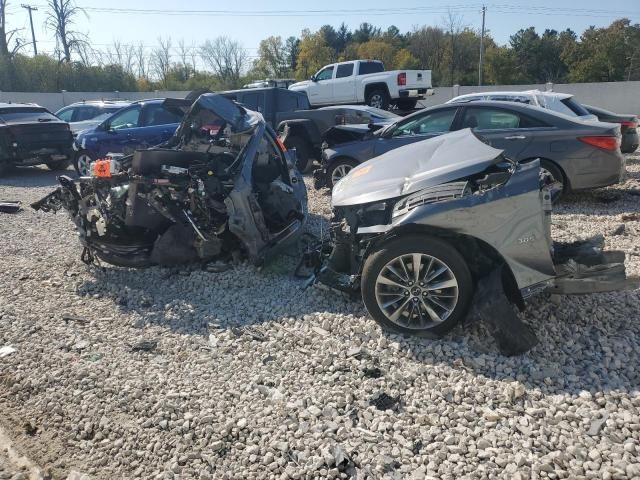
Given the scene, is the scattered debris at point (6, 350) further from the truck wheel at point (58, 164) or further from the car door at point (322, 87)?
the car door at point (322, 87)

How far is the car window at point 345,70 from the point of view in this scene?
67.9 feet

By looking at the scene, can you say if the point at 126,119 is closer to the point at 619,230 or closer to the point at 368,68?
the point at 619,230

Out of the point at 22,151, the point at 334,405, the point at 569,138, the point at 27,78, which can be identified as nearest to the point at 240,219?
the point at 334,405

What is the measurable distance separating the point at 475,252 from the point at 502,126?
4.81 m

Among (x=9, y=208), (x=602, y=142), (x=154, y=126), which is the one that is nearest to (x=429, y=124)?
(x=602, y=142)

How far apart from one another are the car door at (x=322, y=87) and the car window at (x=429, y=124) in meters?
12.9

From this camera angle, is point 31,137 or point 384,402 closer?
point 384,402

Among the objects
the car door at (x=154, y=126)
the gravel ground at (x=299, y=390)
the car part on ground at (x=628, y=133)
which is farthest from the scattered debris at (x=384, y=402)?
the car door at (x=154, y=126)

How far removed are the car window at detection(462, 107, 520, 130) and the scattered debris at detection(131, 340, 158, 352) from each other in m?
5.99

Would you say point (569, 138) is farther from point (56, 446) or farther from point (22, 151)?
point (22, 151)

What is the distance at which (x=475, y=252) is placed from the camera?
154 inches

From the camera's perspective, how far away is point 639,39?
43312mm

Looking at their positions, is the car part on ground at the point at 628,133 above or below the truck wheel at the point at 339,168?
above

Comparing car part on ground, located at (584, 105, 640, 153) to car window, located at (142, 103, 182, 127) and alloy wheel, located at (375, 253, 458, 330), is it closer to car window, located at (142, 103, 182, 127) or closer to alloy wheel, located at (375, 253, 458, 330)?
alloy wheel, located at (375, 253, 458, 330)
